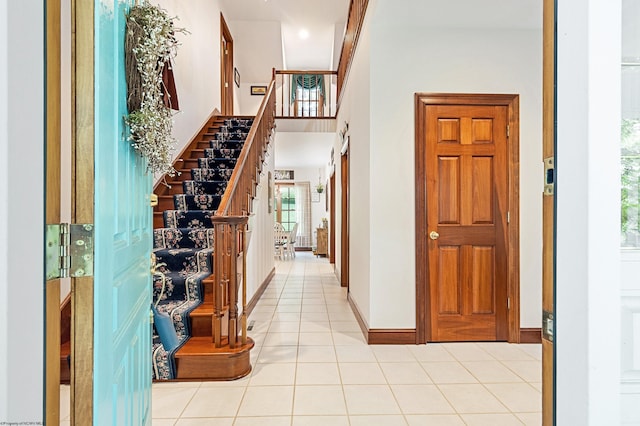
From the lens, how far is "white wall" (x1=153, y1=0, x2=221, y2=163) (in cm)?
488

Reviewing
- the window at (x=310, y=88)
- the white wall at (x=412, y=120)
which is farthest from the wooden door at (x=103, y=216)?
the window at (x=310, y=88)

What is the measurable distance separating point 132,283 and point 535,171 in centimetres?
345

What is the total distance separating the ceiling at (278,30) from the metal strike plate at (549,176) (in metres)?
7.76

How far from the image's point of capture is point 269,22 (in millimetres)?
8141

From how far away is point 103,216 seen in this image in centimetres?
90

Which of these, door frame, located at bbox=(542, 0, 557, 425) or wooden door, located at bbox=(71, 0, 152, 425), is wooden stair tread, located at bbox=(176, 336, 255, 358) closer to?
wooden door, located at bbox=(71, 0, 152, 425)

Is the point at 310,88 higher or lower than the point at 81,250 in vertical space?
higher

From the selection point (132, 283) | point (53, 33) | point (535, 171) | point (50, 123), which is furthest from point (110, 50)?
point (535, 171)

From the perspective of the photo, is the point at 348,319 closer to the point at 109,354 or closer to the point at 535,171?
the point at 535,171

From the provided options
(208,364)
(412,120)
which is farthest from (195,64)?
(208,364)

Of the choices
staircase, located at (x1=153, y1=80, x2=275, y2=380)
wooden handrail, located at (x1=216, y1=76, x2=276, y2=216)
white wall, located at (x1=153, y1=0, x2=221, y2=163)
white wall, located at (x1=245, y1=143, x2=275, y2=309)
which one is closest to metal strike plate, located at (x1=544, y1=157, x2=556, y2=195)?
staircase, located at (x1=153, y1=80, x2=275, y2=380)

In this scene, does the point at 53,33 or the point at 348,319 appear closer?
the point at 53,33

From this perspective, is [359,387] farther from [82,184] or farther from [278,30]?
[278,30]

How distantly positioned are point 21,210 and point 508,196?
11.5ft
